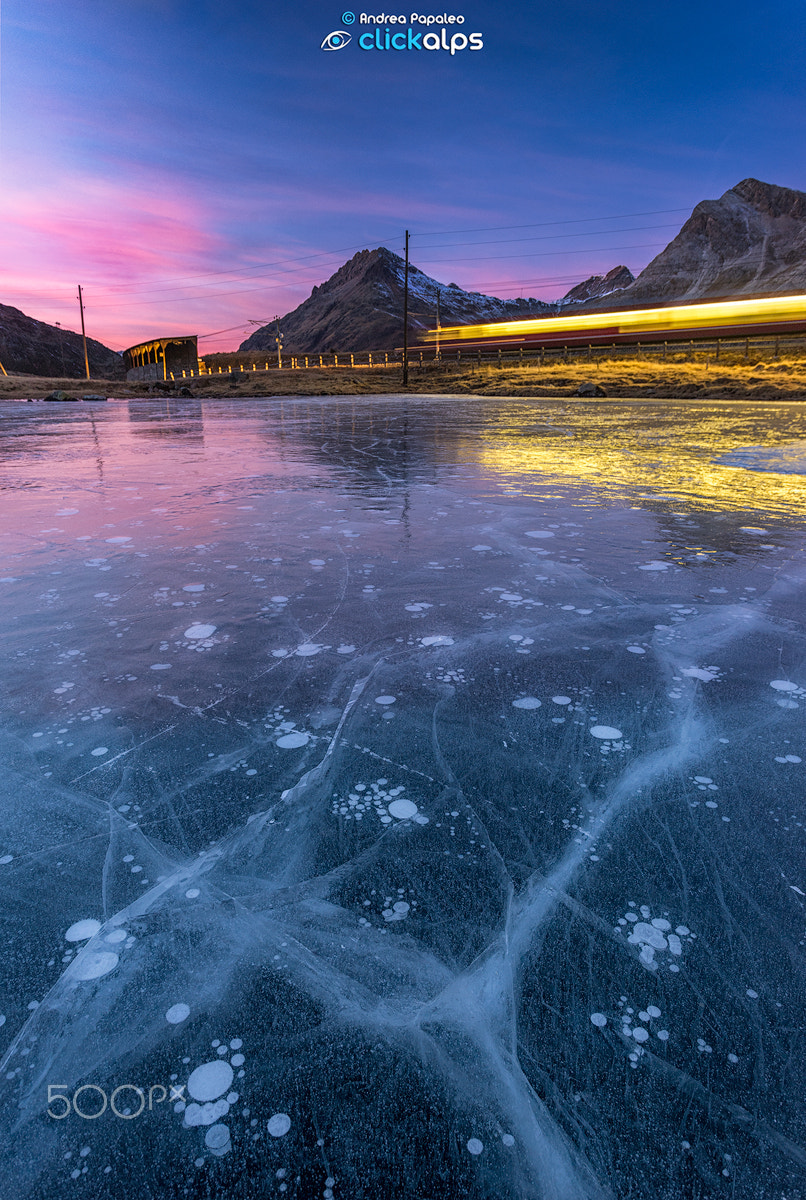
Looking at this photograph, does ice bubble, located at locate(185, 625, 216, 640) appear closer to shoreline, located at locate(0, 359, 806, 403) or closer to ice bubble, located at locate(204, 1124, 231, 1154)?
Result: ice bubble, located at locate(204, 1124, 231, 1154)

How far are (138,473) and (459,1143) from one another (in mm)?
9049

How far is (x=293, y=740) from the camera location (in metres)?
2.28

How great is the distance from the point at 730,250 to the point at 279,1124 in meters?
233

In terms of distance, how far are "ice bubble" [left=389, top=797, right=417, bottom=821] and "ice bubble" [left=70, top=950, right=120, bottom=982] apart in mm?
799

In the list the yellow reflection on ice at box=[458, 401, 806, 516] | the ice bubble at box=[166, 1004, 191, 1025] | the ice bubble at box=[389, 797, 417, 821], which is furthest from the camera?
the yellow reflection on ice at box=[458, 401, 806, 516]

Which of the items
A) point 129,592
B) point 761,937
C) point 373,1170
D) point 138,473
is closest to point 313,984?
point 373,1170

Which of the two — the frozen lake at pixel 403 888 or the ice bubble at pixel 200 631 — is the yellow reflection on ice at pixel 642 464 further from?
the ice bubble at pixel 200 631

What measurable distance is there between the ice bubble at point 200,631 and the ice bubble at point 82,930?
177 cm

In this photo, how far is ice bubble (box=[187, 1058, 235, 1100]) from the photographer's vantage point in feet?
3.85

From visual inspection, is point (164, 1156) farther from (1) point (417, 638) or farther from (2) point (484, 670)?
(1) point (417, 638)

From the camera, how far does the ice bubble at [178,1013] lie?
1301 millimetres

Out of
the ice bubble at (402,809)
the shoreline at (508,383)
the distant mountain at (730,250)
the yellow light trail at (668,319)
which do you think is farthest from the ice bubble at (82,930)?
the distant mountain at (730,250)

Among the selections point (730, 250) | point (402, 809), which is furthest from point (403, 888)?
point (730, 250)

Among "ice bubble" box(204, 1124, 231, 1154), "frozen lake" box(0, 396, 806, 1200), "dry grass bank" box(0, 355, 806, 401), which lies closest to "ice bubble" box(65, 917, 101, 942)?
"frozen lake" box(0, 396, 806, 1200)
